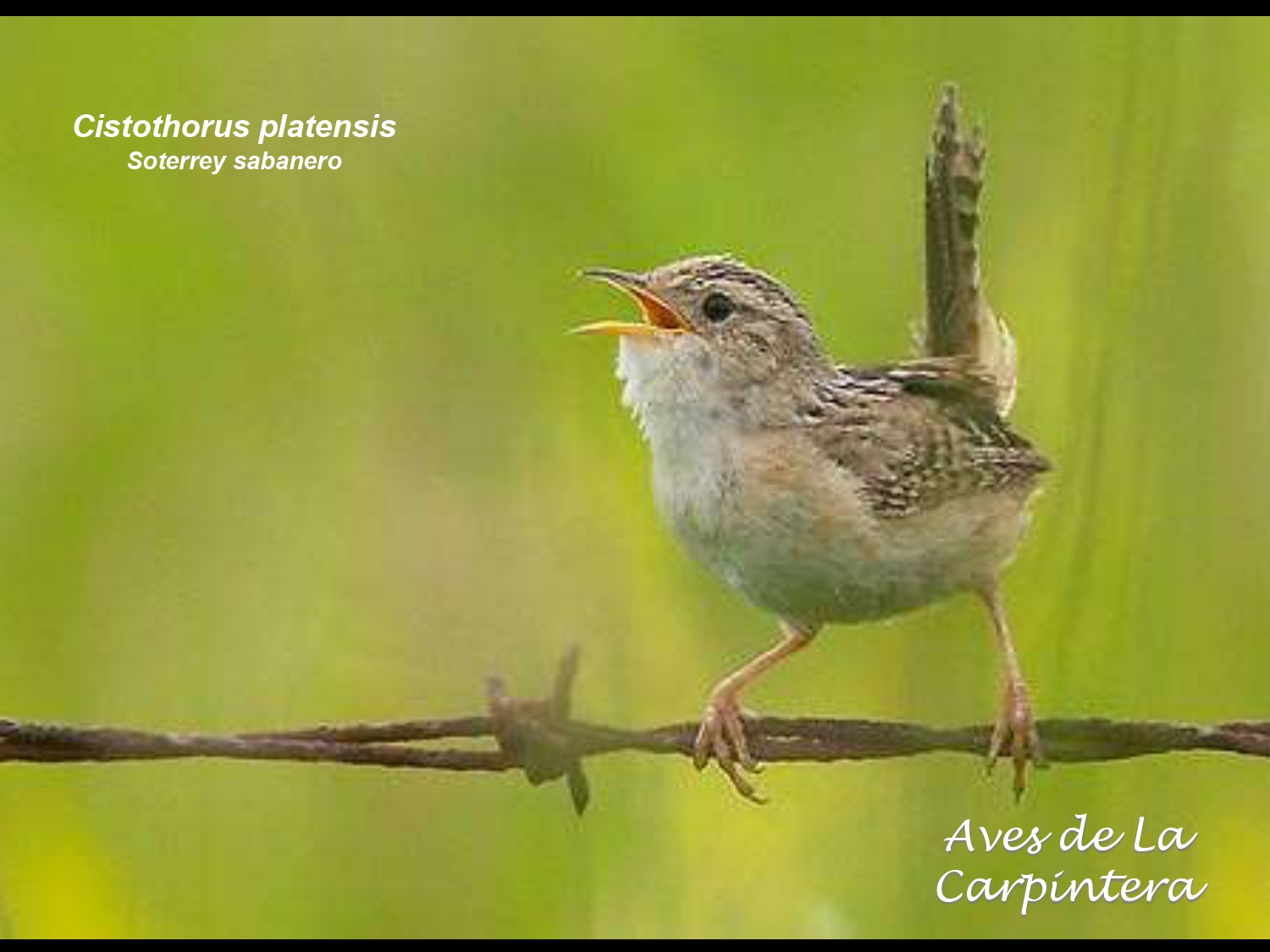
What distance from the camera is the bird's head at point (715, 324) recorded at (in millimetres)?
6305

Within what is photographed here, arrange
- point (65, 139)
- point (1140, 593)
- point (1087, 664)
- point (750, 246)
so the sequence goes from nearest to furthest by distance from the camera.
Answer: point (1087, 664) → point (1140, 593) → point (750, 246) → point (65, 139)

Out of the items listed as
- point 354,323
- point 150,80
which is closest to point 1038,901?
point 354,323

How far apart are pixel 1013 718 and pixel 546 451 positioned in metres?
1.45

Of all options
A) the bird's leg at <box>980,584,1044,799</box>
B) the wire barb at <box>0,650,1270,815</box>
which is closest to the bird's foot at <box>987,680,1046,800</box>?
the bird's leg at <box>980,584,1044,799</box>

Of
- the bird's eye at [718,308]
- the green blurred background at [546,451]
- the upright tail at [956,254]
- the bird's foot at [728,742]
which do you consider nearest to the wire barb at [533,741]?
the bird's foot at [728,742]

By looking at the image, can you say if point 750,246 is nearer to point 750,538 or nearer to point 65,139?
point 750,538

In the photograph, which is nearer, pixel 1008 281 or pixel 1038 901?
pixel 1038 901

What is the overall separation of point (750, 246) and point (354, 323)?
1035 millimetres

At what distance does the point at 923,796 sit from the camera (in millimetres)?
6293

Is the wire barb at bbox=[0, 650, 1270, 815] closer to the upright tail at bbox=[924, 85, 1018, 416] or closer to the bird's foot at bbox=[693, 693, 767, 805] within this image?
the bird's foot at bbox=[693, 693, 767, 805]

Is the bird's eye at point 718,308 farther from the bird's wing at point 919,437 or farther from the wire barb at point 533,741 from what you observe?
the wire barb at point 533,741

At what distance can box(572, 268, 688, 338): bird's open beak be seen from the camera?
6211mm

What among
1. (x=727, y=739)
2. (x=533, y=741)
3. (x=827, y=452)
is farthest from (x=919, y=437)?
(x=533, y=741)

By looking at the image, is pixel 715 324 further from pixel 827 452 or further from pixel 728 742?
pixel 728 742
